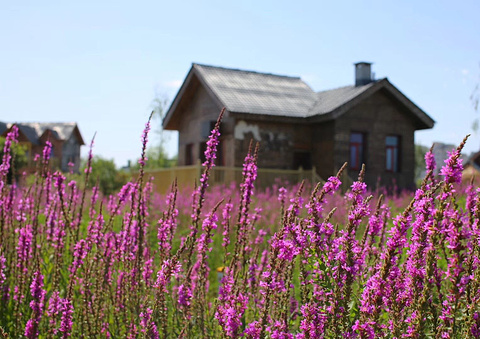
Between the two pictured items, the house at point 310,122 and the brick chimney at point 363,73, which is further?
the brick chimney at point 363,73

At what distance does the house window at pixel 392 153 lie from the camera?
2162 cm

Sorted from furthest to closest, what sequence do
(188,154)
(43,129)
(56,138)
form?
(43,129) < (56,138) < (188,154)

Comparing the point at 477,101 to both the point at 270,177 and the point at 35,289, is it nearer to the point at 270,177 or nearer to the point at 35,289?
the point at 270,177

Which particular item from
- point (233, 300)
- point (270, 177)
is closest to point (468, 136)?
point (233, 300)

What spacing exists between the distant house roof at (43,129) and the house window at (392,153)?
32557mm

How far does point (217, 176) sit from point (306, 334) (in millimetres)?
16490

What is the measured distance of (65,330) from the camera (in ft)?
11.6

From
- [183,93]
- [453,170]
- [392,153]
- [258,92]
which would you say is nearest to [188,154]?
[183,93]

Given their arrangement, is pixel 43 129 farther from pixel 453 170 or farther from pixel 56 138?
pixel 453 170

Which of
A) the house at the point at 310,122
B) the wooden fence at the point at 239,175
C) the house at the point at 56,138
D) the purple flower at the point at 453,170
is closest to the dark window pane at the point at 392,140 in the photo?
the house at the point at 310,122

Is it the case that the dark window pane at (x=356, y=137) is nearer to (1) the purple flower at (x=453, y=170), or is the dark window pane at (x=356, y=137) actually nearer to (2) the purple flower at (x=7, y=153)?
(2) the purple flower at (x=7, y=153)

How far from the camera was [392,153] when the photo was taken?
2180cm

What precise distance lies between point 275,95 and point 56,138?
31.0m

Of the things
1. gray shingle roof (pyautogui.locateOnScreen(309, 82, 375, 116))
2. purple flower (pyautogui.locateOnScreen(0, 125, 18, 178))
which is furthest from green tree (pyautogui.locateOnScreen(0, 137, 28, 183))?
gray shingle roof (pyautogui.locateOnScreen(309, 82, 375, 116))
